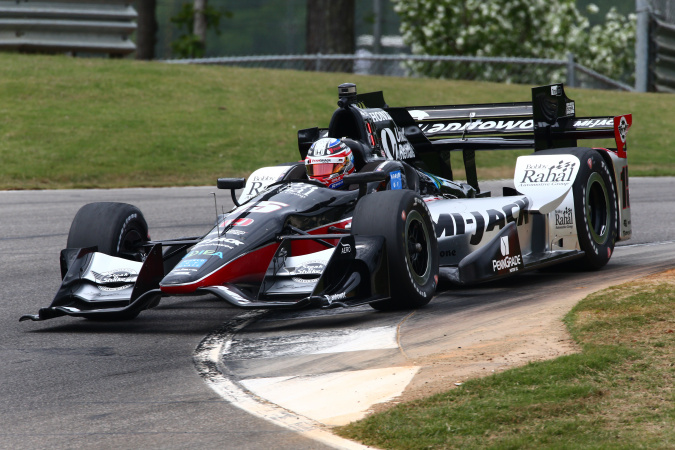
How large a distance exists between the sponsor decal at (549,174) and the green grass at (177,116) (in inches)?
355

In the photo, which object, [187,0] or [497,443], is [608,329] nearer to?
[497,443]

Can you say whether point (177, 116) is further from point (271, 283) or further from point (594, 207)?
point (271, 283)

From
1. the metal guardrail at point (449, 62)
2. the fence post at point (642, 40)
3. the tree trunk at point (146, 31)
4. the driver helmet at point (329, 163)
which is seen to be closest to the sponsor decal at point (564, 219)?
the driver helmet at point (329, 163)

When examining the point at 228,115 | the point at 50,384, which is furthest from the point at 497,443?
the point at 228,115

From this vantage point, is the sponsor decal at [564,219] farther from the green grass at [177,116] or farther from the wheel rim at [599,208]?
the green grass at [177,116]

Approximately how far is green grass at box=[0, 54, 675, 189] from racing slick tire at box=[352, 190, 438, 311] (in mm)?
10108

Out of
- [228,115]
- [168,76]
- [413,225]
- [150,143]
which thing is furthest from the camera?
[168,76]

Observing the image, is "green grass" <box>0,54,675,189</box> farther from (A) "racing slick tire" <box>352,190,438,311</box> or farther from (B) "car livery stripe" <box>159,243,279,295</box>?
(A) "racing slick tire" <box>352,190,438,311</box>

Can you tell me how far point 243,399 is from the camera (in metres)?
4.99

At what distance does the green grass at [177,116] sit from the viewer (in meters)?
17.8

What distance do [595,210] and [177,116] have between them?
44.0 ft

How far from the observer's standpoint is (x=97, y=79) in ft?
74.5

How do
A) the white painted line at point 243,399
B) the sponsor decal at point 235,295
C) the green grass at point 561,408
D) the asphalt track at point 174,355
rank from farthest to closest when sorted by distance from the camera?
the sponsor decal at point 235,295 < the asphalt track at point 174,355 < the white painted line at point 243,399 < the green grass at point 561,408

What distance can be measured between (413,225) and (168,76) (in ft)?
58.3
